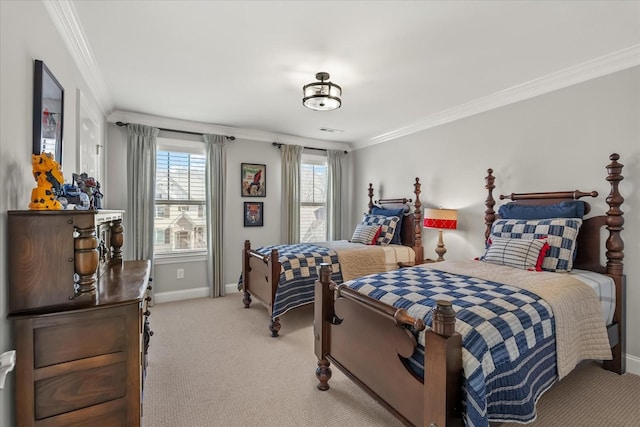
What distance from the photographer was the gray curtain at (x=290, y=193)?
16.3 feet

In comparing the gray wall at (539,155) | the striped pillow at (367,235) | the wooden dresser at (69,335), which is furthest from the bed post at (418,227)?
the wooden dresser at (69,335)

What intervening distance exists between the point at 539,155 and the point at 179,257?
4492 mm

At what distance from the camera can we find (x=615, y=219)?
7.75ft

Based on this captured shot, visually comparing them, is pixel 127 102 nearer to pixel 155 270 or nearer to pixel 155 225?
pixel 155 225

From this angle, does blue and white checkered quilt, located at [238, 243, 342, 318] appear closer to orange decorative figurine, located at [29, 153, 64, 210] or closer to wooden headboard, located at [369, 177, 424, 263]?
wooden headboard, located at [369, 177, 424, 263]

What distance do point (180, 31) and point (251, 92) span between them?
3.60 feet

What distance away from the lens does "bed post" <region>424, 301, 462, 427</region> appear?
1.30 meters

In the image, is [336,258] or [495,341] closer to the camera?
[495,341]

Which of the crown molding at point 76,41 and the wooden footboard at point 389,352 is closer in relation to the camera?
the wooden footboard at point 389,352

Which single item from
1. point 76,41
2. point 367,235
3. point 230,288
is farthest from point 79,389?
point 367,235

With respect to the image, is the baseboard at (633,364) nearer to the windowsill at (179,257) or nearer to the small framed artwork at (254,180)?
the small framed artwork at (254,180)

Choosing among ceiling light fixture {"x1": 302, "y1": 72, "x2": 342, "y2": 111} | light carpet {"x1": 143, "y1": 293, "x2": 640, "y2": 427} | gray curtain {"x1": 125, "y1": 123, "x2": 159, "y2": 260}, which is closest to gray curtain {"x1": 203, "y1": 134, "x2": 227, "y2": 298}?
gray curtain {"x1": 125, "y1": 123, "x2": 159, "y2": 260}

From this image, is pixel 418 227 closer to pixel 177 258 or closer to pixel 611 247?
pixel 611 247

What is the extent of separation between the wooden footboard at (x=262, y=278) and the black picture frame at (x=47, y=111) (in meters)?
1.94
